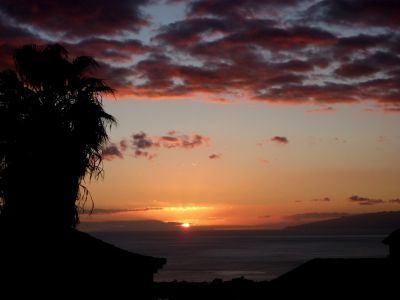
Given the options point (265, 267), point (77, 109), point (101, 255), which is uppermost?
point (77, 109)

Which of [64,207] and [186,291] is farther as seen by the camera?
[186,291]

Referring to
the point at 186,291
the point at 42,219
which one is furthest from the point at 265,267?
the point at 42,219

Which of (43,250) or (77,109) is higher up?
(77,109)

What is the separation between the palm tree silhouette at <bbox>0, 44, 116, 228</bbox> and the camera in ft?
68.0

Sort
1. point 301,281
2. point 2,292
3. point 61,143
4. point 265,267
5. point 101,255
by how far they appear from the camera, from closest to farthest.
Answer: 1. point 2,292
2. point 101,255
3. point 61,143
4. point 301,281
5. point 265,267

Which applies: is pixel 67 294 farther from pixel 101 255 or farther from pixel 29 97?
pixel 29 97

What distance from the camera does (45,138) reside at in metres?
21.1

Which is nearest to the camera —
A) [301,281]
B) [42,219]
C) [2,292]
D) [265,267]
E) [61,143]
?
[2,292]

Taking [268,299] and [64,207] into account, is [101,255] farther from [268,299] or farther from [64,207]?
[268,299]

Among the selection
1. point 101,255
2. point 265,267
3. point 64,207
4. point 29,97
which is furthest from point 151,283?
point 265,267

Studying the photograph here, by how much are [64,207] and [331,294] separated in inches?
446

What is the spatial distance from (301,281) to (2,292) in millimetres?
12919

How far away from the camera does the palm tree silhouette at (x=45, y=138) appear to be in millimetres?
20719

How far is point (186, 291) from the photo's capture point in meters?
25.9
